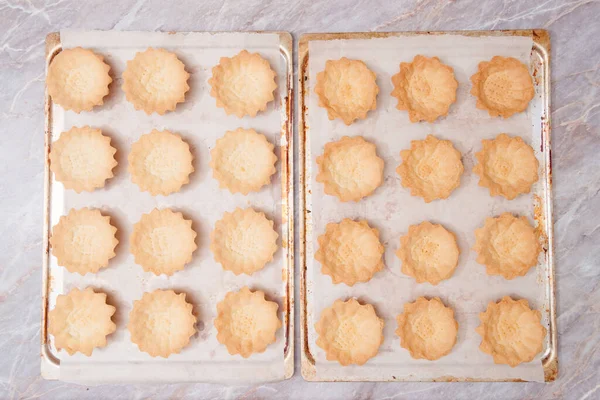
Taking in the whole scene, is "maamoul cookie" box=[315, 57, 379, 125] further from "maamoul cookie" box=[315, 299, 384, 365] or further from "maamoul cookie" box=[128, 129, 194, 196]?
"maamoul cookie" box=[315, 299, 384, 365]

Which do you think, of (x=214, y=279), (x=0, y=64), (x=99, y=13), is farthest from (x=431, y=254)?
(x=0, y=64)

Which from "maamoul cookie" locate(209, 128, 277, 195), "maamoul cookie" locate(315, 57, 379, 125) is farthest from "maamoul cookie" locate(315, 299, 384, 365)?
"maamoul cookie" locate(315, 57, 379, 125)

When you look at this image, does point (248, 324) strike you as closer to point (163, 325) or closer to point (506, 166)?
point (163, 325)

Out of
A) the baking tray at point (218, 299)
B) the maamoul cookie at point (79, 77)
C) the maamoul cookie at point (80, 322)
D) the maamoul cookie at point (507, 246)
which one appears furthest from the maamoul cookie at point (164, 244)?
the maamoul cookie at point (507, 246)

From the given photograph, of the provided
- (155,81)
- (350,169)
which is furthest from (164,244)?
(350,169)

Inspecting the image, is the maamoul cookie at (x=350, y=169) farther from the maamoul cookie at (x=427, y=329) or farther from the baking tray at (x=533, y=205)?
the maamoul cookie at (x=427, y=329)

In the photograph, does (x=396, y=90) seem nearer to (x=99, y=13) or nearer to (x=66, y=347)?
(x=99, y=13)

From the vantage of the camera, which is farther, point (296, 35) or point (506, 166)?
point (296, 35)
